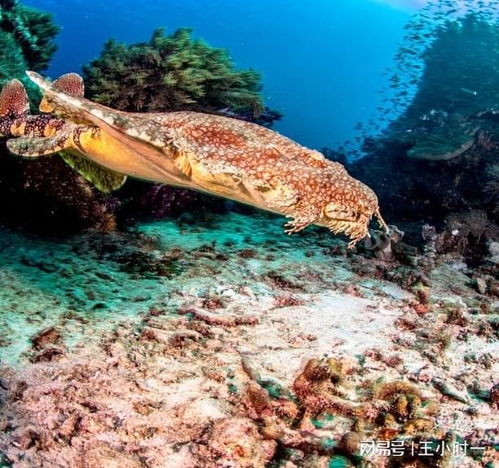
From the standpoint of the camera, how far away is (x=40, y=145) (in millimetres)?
3926

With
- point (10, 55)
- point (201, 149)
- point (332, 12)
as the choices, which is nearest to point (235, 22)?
point (332, 12)

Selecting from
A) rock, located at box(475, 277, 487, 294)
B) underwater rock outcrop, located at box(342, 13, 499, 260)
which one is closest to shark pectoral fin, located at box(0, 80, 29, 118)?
rock, located at box(475, 277, 487, 294)

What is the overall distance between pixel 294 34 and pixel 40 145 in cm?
13738

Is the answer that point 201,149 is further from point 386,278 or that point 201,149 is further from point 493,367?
point 386,278

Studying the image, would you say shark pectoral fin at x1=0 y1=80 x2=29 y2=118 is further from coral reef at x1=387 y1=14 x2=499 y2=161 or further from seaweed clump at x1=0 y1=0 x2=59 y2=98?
coral reef at x1=387 y1=14 x2=499 y2=161

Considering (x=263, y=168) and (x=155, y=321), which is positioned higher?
(x=263, y=168)

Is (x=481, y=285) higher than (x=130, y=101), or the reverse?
(x=130, y=101)

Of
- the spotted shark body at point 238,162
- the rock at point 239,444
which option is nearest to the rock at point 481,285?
the spotted shark body at point 238,162

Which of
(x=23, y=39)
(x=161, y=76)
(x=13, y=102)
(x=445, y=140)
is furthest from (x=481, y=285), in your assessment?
(x=23, y=39)

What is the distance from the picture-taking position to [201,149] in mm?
2918

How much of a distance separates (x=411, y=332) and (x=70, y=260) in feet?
16.2

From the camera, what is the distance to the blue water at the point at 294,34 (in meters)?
85.2

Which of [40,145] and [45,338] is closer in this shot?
[40,145]

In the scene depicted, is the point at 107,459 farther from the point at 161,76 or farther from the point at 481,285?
the point at 161,76
